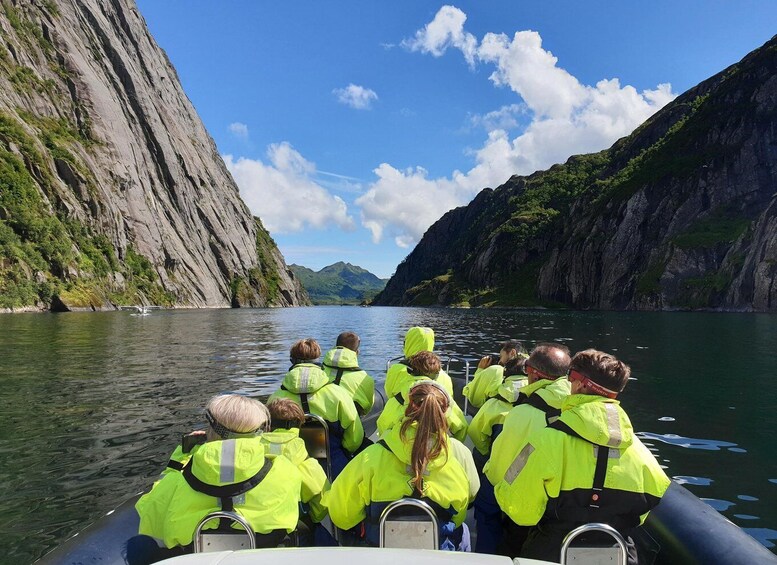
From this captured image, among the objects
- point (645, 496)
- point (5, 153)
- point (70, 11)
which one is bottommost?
point (645, 496)

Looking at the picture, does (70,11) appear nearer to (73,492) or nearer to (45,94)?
(45,94)

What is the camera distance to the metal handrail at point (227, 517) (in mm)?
3637

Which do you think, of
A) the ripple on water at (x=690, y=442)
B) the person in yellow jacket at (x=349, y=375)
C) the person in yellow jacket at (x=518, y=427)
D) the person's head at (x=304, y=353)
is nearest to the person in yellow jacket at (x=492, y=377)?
the person in yellow jacket at (x=349, y=375)

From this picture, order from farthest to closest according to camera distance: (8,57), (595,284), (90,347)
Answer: (595,284), (8,57), (90,347)

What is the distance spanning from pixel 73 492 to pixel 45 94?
3678 inches

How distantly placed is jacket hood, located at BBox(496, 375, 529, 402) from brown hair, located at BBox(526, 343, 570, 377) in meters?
0.89

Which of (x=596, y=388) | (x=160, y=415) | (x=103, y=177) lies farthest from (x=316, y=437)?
(x=103, y=177)

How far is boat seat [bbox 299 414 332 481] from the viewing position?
6.46m

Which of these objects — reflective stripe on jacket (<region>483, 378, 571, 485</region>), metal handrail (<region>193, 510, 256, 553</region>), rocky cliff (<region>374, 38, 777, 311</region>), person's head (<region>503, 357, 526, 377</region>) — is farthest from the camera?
rocky cliff (<region>374, 38, 777, 311</region>)

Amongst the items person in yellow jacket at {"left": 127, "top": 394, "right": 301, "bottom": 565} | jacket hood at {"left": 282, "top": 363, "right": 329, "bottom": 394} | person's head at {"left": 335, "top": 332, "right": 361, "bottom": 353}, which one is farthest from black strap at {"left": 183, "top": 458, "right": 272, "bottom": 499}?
person's head at {"left": 335, "top": 332, "right": 361, "bottom": 353}

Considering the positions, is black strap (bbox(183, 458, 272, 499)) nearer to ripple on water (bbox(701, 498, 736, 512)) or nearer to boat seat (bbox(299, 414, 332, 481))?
boat seat (bbox(299, 414, 332, 481))

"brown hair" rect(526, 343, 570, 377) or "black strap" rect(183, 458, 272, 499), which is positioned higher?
"brown hair" rect(526, 343, 570, 377)

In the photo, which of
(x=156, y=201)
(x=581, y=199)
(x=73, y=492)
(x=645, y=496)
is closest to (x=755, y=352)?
(x=645, y=496)

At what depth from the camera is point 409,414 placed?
3.99 m
